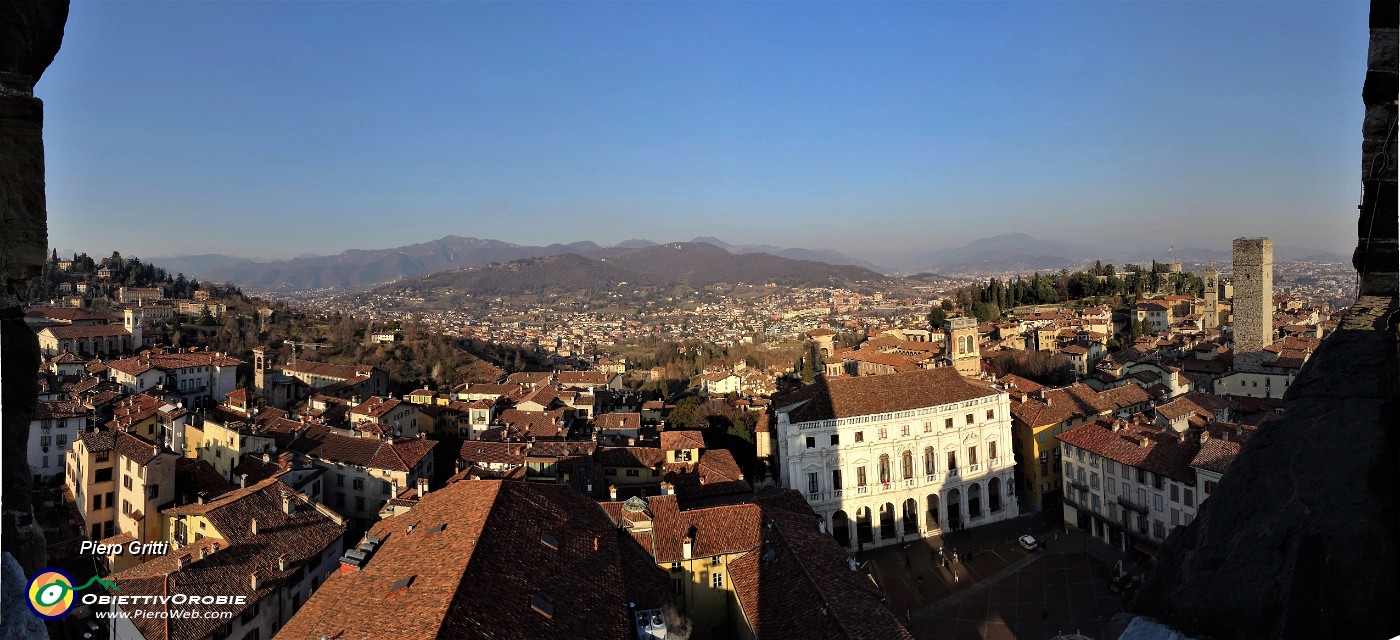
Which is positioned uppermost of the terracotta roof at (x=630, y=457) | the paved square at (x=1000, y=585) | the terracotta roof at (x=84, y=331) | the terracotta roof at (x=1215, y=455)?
the terracotta roof at (x=84, y=331)

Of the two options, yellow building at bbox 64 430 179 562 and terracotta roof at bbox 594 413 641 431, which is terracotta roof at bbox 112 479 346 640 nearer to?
yellow building at bbox 64 430 179 562

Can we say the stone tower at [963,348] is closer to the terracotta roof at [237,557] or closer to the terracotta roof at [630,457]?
the terracotta roof at [630,457]

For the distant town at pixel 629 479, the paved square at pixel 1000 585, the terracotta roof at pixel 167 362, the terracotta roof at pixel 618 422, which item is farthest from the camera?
the terracotta roof at pixel 167 362

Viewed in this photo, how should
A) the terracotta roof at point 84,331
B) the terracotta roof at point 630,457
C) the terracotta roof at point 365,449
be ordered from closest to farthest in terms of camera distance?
1. the terracotta roof at point 365,449
2. the terracotta roof at point 630,457
3. the terracotta roof at point 84,331

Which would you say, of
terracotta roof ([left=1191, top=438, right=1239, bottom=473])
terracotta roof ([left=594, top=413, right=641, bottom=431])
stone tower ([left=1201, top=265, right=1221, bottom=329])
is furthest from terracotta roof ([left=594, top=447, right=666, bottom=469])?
stone tower ([left=1201, top=265, right=1221, bottom=329])

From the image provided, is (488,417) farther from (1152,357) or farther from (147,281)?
(147,281)

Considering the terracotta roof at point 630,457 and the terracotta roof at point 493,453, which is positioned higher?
the terracotta roof at point 493,453

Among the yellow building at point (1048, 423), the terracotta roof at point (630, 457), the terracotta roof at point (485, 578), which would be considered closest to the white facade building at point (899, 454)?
the yellow building at point (1048, 423)
